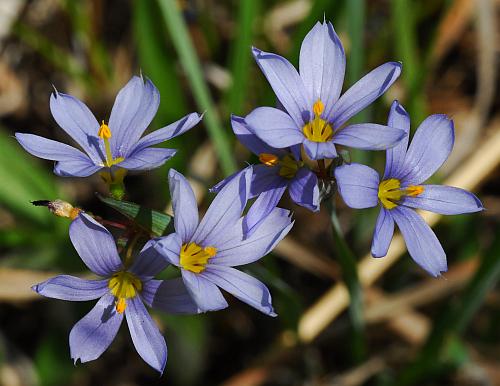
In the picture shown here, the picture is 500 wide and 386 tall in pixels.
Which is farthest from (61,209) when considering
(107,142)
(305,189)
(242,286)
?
(305,189)

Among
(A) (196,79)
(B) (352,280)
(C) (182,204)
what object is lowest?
(B) (352,280)

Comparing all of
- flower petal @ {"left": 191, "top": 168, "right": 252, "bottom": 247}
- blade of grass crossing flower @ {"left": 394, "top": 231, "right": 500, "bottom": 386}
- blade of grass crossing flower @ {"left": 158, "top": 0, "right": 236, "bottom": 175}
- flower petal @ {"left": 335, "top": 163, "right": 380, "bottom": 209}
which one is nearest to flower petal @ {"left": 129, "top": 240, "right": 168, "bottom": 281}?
flower petal @ {"left": 191, "top": 168, "right": 252, "bottom": 247}

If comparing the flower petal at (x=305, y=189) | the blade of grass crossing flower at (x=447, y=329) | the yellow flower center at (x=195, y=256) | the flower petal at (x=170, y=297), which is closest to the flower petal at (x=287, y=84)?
the flower petal at (x=305, y=189)

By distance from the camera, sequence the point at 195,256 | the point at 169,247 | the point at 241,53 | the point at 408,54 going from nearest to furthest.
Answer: the point at 169,247 → the point at 195,256 → the point at 241,53 → the point at 408,54

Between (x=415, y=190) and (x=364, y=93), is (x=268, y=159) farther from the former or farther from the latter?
(x=415, y=190)

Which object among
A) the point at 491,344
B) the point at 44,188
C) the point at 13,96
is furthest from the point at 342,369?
the point at 13,96

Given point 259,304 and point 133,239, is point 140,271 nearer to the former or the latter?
point 133,239

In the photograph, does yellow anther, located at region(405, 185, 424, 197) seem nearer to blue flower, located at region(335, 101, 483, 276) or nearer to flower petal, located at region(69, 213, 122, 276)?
blue flower, located at region(335, 101, 483, 276)
